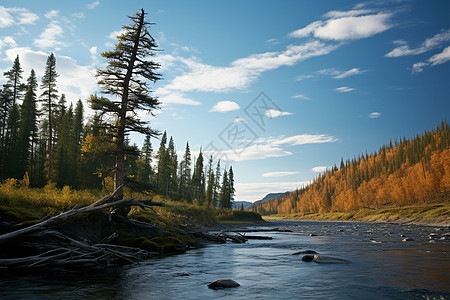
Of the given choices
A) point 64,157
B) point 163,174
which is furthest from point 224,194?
point 64,157

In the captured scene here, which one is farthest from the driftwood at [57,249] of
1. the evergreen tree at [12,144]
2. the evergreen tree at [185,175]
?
the evergreen tree at [185,175]

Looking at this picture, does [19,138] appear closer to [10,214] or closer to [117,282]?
[10,214]

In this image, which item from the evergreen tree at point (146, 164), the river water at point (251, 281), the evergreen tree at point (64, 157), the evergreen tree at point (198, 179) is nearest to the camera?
the river water at point (251, 281)

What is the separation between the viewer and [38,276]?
1134 centimetres

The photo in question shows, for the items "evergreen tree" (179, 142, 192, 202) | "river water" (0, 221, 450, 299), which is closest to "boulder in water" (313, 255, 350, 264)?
"river water" (0, 221, 450, 299)

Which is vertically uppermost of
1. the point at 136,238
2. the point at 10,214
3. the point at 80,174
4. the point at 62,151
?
the point at 62,151

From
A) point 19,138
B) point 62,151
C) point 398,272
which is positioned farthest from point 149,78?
point 19,138

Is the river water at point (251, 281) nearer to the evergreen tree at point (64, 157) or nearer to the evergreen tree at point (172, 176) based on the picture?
the evergreen tree at point (64, 157)

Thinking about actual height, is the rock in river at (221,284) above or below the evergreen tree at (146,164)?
below

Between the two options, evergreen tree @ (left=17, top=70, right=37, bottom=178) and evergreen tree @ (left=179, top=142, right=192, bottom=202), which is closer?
evergreen tree @ (left=17, top=70, right=37, bottom=178)

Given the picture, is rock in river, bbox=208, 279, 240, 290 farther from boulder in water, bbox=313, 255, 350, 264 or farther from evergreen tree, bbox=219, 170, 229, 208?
evergreen tree, bbox=219, 170, 229, 208

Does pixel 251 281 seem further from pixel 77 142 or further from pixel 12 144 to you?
pixel 77 142

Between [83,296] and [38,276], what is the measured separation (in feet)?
12.7

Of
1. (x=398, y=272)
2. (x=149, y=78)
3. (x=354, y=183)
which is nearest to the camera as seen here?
(x=398, y=272)
